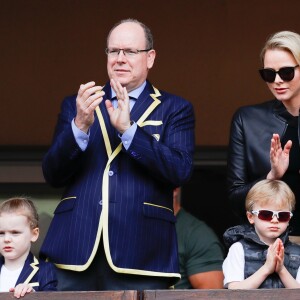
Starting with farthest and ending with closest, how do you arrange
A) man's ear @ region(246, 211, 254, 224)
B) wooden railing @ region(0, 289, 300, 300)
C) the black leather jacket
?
the black leather jacket, man's ear @ region(246, 211, 254, 224), wooden railing @ region(0, 289, 300, 300)

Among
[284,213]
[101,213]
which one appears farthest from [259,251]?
[101,213]

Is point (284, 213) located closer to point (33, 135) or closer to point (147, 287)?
point (147, 287)

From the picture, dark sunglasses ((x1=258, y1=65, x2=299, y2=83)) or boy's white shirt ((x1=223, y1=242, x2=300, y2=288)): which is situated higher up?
dark sunglasses ((x1=258, y1=65, x2=299, y2=83))

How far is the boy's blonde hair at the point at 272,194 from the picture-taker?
6762mm

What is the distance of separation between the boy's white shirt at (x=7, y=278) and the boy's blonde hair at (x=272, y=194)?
1113 mm

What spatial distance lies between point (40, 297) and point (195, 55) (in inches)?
139

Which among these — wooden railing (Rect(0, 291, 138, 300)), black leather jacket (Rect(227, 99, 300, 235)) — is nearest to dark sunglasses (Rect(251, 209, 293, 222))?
black leather jacket (Rect(227, 99, 300, 235))

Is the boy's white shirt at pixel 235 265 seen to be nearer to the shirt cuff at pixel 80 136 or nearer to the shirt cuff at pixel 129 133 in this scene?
the shirt cuff at pixel 129 133

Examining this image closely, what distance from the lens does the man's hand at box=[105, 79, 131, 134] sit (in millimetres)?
6730

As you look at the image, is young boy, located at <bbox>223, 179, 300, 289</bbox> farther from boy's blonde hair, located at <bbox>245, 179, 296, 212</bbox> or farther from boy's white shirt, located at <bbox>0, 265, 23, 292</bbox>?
boy's white shirt, located at <bbox>0, 265, 23, 292</bbox>

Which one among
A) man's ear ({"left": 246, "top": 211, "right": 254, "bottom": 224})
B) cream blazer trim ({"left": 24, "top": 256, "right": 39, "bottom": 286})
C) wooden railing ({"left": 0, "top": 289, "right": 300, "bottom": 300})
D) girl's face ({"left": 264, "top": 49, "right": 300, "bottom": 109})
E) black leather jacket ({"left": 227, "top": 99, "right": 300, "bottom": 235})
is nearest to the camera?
wooden railing ({"left": 0, "top": 289, "right": 300, "bottom": 300})

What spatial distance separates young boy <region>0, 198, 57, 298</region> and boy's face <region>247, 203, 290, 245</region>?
96cm

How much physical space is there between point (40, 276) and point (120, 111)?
83 centimetres

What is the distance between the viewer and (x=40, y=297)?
640cm
